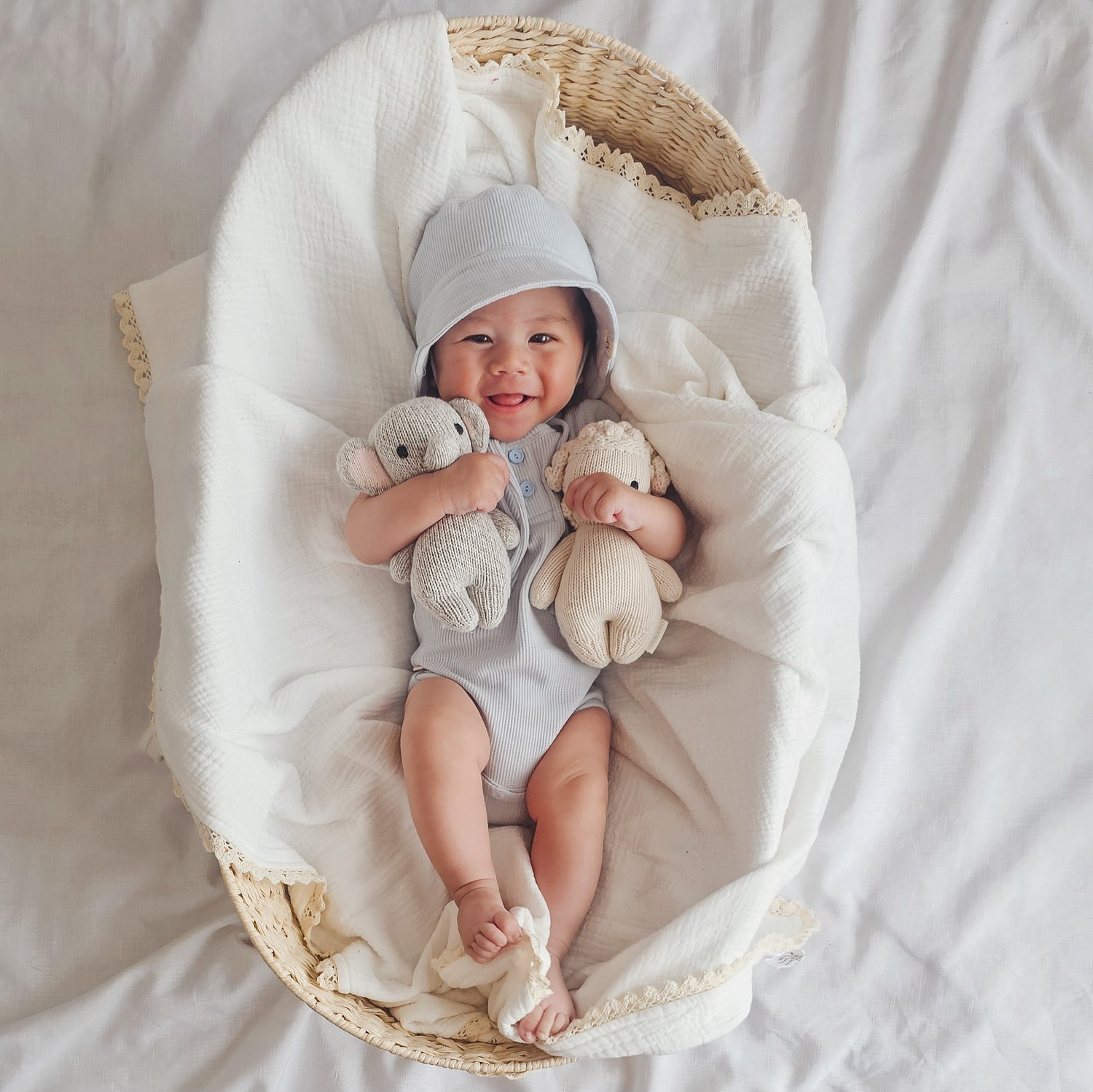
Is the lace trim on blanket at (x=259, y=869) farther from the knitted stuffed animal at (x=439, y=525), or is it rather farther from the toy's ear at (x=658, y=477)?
the toy's ear at (x=658, y=477)

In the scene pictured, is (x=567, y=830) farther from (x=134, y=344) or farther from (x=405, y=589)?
(x=134, y=344)

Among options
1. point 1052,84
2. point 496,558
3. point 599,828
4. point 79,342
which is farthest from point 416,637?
point 1052,84

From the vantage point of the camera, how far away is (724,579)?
1.41 m

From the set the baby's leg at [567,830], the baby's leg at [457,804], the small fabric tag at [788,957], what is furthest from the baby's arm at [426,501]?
the small fabric tag at [788,957]

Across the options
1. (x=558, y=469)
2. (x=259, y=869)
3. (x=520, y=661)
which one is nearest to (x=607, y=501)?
(x=558, y=469)

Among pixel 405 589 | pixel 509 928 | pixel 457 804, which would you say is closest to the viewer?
pixel 509 928

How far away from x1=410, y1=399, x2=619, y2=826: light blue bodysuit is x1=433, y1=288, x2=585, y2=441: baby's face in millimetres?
70

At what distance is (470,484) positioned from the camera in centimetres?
125

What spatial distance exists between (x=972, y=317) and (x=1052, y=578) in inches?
16.8

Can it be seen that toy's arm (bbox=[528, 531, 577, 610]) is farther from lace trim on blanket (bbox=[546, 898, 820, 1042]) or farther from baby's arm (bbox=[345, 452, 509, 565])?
lace trim on blanket (bbox=[546, 898, 820, 1042])

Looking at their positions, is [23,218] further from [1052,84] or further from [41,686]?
[1052,84]

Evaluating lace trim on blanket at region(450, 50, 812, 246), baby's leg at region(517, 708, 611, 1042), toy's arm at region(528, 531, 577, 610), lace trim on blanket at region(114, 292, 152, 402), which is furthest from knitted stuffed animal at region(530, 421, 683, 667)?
lace trim on blanket at region(114, 292, 152, 402)

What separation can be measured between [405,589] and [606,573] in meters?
0.34

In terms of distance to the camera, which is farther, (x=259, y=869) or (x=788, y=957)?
(x=788, y=957)
